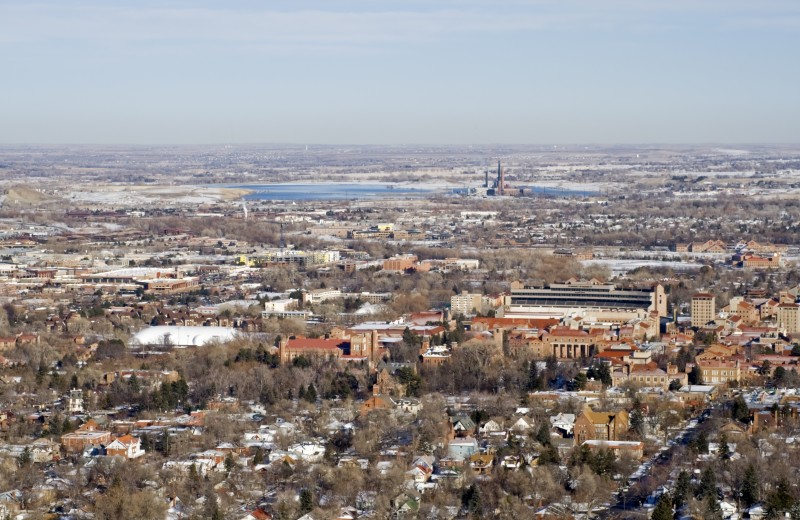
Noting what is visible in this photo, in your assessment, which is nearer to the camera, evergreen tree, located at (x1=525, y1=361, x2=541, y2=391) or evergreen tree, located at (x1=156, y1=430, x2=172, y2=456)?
evergreen tree, located at (x1=156, y1=430, x2=172, y2=456)

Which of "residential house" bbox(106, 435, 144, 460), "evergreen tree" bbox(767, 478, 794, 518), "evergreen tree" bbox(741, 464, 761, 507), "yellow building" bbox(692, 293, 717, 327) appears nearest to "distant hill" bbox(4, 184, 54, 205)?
"yellow building" bbox(692, 293, 717, 327)

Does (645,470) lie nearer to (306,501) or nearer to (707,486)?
(707,486)

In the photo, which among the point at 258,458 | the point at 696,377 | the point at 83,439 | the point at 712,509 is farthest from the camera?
the point at 696,377

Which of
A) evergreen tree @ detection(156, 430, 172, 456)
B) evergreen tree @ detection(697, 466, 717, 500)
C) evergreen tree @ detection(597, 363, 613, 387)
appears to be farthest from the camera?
evergreen tree @ detection(597, 363, 613, 387)

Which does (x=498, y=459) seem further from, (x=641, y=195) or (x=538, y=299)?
(x=641, y=195)

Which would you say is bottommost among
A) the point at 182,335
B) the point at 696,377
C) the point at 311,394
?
the point at 182,335

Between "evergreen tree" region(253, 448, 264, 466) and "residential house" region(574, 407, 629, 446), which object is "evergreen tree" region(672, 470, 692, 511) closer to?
"residential house" region(574, 407, 629, 446)

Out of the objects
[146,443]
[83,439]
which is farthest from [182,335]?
[146,443]

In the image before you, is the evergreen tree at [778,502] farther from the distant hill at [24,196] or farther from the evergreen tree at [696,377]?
the distant hill at [24,196]
